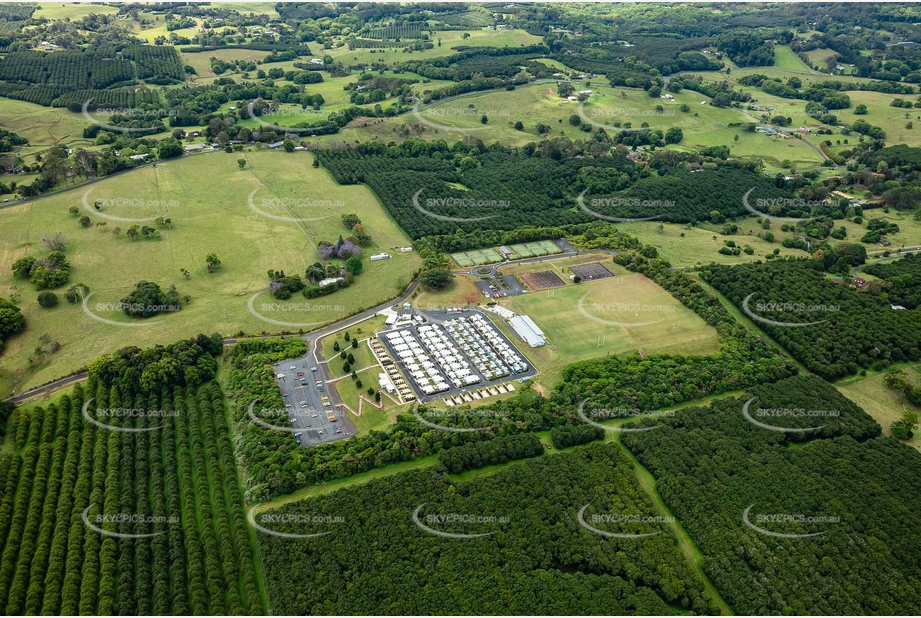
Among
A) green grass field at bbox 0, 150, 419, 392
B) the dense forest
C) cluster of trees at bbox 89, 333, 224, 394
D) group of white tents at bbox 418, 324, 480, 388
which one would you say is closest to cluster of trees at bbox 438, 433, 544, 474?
group of white tents at bbox 418, 324, 480, 388

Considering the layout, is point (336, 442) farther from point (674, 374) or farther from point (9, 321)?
point (9, 321)

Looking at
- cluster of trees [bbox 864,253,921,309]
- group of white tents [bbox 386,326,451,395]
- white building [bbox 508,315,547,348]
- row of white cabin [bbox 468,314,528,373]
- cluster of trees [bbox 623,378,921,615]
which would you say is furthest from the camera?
cluster of trees [bbox 864,253,921,309]

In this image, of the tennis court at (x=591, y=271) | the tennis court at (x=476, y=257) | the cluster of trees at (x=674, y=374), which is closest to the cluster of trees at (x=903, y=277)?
the cluster of trees at (x=674, y=374)

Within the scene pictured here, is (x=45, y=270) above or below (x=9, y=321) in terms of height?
above

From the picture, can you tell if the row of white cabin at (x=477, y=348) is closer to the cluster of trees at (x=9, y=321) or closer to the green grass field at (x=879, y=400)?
the green grass field at (x=879, y=400)

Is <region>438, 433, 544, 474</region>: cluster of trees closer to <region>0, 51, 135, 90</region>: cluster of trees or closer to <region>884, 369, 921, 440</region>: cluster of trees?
<region>884, 369, 921, 440</region>: cluster of trees

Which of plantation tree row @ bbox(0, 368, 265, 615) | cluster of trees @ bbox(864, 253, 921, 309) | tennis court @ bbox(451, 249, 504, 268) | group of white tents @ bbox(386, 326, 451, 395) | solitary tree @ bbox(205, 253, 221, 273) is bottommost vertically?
plantation tree row @ bbox(0, 368, 265, 615)

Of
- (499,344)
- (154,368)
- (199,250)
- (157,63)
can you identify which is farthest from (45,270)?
(157,63)

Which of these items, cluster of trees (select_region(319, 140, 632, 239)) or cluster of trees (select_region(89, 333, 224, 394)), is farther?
cluster of trees (select_region(319, 140, 632, 239))
